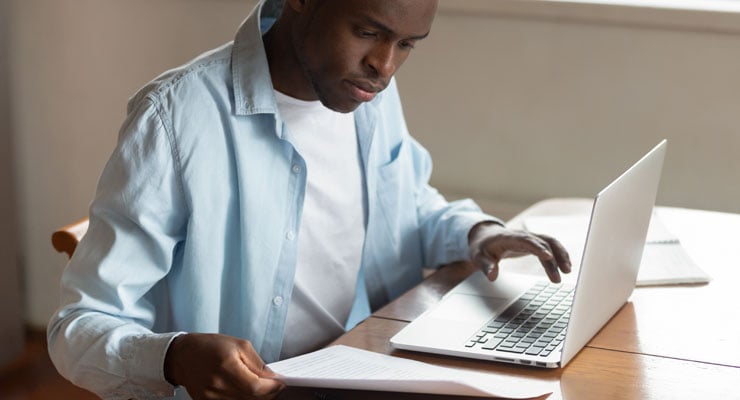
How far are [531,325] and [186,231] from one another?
0.43m

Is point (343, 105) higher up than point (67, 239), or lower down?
higher up

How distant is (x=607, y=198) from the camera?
1126mm

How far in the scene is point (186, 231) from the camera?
51.5 inches

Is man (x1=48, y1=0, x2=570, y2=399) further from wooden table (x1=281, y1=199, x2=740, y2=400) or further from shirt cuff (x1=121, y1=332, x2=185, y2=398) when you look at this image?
wooden table (x1=281, y1=199, x2=740, y2=400)

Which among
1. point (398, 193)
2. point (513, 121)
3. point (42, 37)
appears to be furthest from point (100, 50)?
point (398, 193)

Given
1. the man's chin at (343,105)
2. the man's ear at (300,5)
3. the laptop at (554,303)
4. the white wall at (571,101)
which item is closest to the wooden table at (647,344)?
the laptop at (554,303)

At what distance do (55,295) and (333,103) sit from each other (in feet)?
6.51

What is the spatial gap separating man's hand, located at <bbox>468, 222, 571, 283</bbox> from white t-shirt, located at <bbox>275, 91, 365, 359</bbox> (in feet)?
0.61

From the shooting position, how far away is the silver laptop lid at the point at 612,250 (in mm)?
1133

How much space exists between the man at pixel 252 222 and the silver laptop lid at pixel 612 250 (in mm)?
105

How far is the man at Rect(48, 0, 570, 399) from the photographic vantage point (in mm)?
1170

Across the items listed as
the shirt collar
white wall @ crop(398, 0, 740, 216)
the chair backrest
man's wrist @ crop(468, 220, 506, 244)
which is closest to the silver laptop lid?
man's wrist @ crop(468, 220, 506, 244)

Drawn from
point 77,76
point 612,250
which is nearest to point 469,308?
point 612,250

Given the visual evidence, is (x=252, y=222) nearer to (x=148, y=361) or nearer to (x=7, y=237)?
(x=148, y=361)
